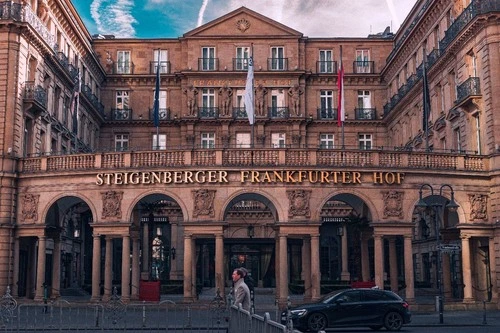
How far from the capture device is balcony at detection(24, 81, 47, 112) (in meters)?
40.8

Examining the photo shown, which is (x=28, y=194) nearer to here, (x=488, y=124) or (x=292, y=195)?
(x=292, y=195)

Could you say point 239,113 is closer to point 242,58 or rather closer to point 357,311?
point 242,58

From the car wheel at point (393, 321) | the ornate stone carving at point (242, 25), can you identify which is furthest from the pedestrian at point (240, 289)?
the ornate stone carving at point (242, 25)

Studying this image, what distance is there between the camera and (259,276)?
A: 188ft

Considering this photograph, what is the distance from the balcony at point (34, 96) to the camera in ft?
134

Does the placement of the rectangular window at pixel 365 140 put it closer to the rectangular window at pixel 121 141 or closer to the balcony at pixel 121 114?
the balcony at pixel 121 114

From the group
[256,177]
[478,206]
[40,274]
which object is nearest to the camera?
[256,177]

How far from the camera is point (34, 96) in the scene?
41188mm

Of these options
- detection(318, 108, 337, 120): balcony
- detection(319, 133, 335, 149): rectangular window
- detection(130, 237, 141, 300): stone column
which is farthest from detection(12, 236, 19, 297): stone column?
detection(318, 108, 337, 120): balcony

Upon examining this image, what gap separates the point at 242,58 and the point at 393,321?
39432 millimetres

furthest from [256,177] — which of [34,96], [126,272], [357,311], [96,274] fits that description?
[34,96]

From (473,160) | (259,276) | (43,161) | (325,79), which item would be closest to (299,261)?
(259,276)

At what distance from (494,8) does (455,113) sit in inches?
302

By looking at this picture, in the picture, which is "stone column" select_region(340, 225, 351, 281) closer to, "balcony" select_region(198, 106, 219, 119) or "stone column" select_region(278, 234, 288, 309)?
"balcony" select_region(198, 106, 219, 119)
